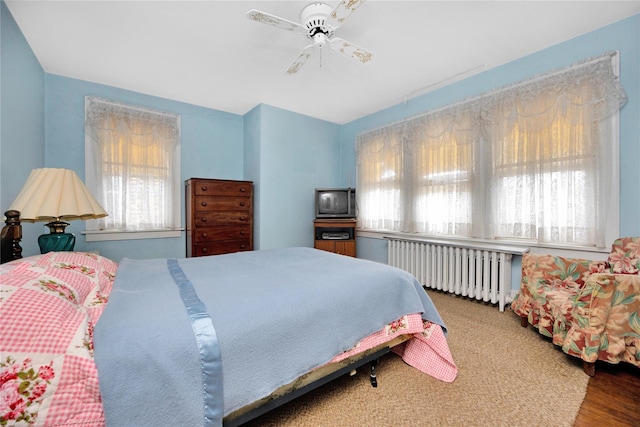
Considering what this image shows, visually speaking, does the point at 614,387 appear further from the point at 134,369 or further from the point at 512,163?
the point at 134,369

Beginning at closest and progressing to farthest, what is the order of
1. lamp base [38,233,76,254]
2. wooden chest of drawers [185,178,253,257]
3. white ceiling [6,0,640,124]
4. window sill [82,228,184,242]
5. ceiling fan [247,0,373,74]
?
ceiling fan [247,0,373,74]
lamp base [38,233,76,254]
white ceiling [6,0,640,124]
window sill [82,228,184,242]
wooden chest of drawers [185,178,253,257]

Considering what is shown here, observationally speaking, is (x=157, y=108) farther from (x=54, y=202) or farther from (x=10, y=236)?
(x=10, y=236)

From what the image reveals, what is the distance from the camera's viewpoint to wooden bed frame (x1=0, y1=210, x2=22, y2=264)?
1.53m

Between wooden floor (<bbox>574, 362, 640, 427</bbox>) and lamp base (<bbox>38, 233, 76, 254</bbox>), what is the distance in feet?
11.0

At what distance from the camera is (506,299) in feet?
8.98

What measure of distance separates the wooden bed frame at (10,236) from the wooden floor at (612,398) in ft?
10.6

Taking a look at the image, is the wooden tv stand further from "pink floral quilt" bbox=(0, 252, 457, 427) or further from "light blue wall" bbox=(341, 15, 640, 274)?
"pink floral quilt" bbox=(0, 252, 457, 427)

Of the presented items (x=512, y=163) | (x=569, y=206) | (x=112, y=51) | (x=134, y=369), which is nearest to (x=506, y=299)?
(x=569, y=206)

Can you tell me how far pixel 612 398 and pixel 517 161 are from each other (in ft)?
6.74

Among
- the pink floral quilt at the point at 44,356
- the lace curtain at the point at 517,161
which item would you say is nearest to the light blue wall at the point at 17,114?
the pink floral quilt at the point at 44,356

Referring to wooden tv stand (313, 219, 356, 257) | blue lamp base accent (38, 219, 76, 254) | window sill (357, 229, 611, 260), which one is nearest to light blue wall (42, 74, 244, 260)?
blue lamp base accent (38, 219, 76, 254)

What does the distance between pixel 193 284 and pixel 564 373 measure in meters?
2.37

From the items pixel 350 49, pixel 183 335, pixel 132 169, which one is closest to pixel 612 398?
pixel 183 335

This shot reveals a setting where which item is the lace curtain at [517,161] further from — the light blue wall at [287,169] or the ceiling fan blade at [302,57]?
the ceiling fan blade at [302,57]
